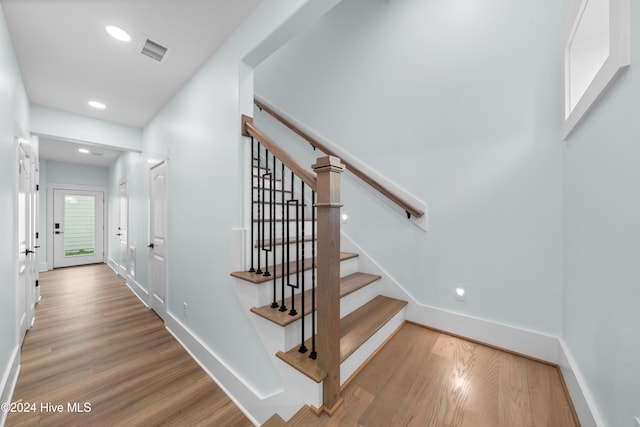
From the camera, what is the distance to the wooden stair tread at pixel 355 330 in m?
1.24

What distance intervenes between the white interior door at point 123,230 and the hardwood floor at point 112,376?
1.51m

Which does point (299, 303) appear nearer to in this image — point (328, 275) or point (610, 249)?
point (328, 275)

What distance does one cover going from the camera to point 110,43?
6.43 feet

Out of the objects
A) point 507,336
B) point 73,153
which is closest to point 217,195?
point 507,336

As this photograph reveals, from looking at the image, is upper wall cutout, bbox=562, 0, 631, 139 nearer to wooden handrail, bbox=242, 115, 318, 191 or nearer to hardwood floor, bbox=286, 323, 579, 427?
wooden handrail, bbox=242, 115, 318, 191

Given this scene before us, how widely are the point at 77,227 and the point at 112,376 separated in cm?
672

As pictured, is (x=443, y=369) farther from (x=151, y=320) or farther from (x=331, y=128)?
(x=151, y=320)

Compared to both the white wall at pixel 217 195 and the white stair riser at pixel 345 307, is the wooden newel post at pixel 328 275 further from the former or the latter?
the white wall at pixel 217 195

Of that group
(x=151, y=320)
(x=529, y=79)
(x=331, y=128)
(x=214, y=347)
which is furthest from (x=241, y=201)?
(x=151, y=320)

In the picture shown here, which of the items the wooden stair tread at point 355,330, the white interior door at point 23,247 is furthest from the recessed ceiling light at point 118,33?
the wooden stair tread at point 355,330

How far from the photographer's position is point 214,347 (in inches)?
82.7

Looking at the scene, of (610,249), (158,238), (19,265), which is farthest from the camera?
(158,238)

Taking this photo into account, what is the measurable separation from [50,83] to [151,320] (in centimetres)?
287

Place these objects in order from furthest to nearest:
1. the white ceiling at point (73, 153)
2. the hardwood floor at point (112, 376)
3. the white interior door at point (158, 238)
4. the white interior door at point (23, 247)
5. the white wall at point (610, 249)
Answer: the white ceiling at point (73, 153), the white interior door at point (158, 238), the white interior door at point (23, 247), the hardwood floor at point (112, 376), the white wall at point (610, 249)
